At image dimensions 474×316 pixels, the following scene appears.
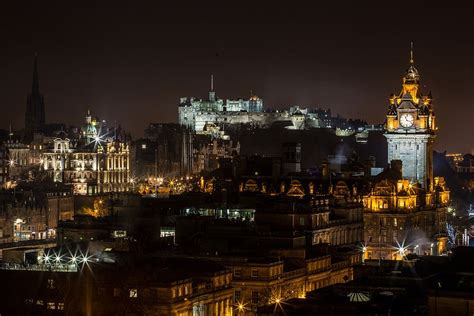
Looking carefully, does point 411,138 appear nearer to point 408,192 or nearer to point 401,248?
point 408,192

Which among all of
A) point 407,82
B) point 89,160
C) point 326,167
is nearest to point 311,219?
point 326,167

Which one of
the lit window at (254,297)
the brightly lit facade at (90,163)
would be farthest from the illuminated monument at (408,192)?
the brightly lit facade at (90,163)

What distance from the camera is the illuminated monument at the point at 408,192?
13062cm

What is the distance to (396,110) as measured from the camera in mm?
146750

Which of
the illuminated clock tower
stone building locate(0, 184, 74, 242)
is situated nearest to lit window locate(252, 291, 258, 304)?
stone building locate(0, 184, 74, 242)

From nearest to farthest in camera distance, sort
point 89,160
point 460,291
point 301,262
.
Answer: point 460,291 < point 301,262 < point 89,160

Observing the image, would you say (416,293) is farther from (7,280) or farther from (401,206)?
(401,206)

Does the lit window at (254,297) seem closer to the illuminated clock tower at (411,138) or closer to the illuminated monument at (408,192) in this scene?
the illuminated monument at (408,192)

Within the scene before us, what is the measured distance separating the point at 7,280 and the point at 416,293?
2272 centimetres

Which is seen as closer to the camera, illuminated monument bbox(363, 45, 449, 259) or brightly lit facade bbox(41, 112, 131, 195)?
illuminated monument bbox(363, 45, 449, 259)

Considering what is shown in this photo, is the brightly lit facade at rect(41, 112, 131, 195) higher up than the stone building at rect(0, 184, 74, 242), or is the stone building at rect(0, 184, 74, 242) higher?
the brightly lit facade at rect(41, 112, 131, 195)

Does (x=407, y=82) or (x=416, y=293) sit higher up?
(x=407, y=82)

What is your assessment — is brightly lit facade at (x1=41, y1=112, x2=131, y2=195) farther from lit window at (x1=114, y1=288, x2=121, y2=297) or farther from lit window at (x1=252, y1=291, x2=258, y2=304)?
lit window at (x1=114, y1=288, x2=121, y2=297)

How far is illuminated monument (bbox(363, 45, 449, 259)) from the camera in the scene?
5143 inches
